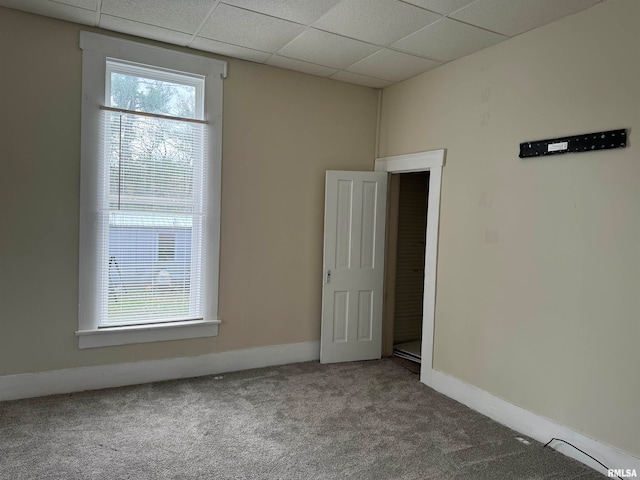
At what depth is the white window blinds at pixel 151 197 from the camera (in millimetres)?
3541

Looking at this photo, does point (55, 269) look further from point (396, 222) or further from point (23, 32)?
point (396, 222)

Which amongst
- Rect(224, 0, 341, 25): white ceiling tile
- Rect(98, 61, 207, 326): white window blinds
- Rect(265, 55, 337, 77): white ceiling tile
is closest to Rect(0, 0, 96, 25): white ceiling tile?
Rect(98, 61, 207, 326): white window blinds

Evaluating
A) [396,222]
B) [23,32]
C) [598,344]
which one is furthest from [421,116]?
[23,32]

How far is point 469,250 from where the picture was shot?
3590mm

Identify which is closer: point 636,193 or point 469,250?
point 636,193

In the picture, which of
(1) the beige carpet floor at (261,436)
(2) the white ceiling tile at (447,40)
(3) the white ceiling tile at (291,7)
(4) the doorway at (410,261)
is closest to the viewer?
(1) the beige carpet floor at (261,436)

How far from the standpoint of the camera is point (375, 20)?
120 inches

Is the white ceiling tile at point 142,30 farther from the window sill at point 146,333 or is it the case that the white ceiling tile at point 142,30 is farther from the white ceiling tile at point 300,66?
the window sill at point 146,333

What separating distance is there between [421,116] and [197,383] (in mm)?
3138

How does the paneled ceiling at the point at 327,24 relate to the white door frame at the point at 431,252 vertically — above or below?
above

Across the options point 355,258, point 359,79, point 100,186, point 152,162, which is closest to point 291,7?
point 359,79

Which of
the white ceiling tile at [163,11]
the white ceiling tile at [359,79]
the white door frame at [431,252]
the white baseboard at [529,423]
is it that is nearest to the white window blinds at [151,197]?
the white ceiling tile at [163,11]

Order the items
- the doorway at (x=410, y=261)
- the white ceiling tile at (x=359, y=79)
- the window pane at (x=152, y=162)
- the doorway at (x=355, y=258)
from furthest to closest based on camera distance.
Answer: the doorway at (x=410, y=261), the doorway at (x=355, y=258), the white ceiling tile at (x=359, y=79), the window pane at (x=152, y=162)

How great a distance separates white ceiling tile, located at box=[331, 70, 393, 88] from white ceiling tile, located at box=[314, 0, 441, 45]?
0.87 metres
